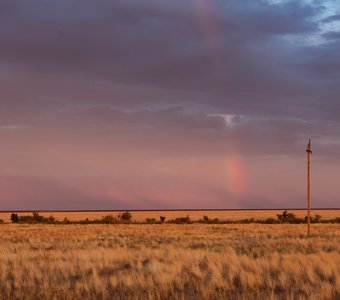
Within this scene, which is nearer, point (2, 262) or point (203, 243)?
point (2, 262)

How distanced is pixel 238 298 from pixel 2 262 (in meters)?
11.2

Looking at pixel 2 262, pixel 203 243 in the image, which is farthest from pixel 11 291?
pixel 203 243

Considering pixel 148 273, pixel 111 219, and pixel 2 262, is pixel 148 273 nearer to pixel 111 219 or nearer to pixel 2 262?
pixel 2 262

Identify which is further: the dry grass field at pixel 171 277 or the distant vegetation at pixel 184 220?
the distant vegetation at pixel 184 220

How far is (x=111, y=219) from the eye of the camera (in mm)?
78312

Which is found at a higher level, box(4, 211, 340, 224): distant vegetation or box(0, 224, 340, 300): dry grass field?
box(0, 224, 340, 300): dry grass field

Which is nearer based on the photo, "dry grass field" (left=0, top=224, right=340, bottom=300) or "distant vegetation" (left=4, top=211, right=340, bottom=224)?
"dry grass field" (left=0, top=224, right=340, bottom=300)

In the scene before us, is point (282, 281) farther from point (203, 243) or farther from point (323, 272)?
point (203, 243)

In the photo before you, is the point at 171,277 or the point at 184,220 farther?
the point at 184,220

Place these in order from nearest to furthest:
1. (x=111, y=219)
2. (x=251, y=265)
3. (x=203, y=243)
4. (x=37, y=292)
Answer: (x=37, y=292) < (x=251, y=265) < (x=203, y=243) < (x=111, y=219)

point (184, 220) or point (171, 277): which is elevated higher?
point (171, 277)

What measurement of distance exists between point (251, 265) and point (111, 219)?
62.2 metres

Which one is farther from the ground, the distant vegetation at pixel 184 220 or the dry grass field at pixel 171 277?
the dry grass field at pixel 171 277

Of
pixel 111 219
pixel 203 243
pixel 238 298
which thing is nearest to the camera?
pixel 238 298
